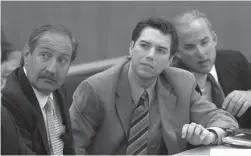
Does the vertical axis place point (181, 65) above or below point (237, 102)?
above

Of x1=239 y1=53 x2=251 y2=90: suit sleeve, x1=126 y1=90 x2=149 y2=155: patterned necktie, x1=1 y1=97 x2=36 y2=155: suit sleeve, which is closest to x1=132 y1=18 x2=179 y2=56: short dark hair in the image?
x1=126 y1=90 x2=149 y2=155: patterned necktie

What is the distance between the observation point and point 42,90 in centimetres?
189

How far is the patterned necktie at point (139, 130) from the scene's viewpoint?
209 cm

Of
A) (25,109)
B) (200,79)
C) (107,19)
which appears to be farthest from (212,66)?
(25,109)

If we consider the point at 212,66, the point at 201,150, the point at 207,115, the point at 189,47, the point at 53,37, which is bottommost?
the point at 201,150

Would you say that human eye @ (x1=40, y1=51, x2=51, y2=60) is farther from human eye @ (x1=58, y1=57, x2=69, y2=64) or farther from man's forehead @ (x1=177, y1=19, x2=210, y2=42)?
man's forehead @ (x1=177, y1=19, x2=210, y2=42)

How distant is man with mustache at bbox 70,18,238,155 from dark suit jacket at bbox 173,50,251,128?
130 millimetres

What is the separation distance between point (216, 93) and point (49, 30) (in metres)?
0.86

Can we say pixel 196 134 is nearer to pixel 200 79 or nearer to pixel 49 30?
pixel 200 79

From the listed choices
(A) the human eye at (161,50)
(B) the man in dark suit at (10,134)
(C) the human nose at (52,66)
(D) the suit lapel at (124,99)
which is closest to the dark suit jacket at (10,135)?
(B) the man in dark suit at (10,134)

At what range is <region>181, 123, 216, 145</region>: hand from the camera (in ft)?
6.50

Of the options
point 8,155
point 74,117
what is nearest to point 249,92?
point 74,117

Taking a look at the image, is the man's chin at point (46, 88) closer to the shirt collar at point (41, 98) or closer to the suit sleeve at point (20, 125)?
the shirt collar at point (41, 98)

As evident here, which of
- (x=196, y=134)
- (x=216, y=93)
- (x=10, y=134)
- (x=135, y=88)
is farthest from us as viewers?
(x=216, y=93)
